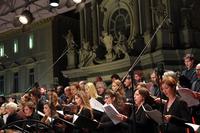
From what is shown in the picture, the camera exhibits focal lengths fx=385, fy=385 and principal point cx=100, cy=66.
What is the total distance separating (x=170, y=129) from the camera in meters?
4.82

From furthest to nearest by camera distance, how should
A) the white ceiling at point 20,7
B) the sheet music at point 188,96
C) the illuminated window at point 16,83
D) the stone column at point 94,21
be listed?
the illuminated window at point 16,83
the stone column at point 94,21
the white ceiling at point 20,7
the sheet music at point 188,96

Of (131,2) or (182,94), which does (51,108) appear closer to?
(182,94)

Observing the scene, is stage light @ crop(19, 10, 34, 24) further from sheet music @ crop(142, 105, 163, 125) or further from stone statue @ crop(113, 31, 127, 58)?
sheet music @ crop(142, 105, 163, 125)

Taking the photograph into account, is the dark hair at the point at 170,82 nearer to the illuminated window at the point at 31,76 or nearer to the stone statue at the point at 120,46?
the stone statue at the point at 120,46

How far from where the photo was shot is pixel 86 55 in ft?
55.0

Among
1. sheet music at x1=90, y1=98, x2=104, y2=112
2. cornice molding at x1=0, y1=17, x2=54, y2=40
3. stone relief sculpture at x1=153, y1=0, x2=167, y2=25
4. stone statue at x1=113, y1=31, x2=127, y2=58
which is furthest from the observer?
cornice molding at x1=0, y1=17, x2=54, y2=40

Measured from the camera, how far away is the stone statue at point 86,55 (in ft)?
54.2

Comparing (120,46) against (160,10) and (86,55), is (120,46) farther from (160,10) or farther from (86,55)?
(86,55)

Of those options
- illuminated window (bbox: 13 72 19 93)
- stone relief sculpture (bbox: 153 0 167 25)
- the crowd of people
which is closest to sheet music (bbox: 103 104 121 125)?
the crowd of people

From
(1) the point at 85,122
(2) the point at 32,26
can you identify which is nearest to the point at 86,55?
(2) the point at 32,26

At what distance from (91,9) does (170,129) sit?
43.9ft

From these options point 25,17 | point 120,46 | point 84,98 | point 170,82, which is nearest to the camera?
point 170,82

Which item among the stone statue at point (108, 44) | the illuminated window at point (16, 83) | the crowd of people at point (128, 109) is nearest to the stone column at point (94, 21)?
the stone statue at point (108, 44)

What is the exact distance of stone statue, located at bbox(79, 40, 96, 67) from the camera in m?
16.5
